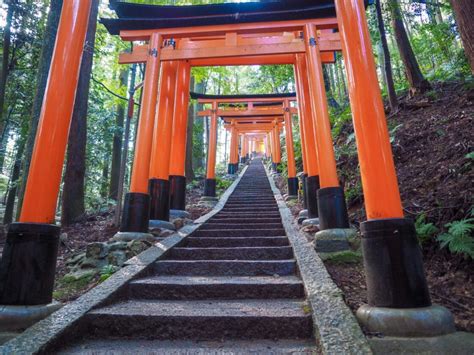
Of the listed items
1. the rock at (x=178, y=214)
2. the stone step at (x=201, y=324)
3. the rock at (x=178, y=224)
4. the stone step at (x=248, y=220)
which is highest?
the rock at (x=178, y=214)

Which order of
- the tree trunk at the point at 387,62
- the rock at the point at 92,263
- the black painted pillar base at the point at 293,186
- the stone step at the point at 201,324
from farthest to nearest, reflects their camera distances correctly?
1. the black painted pillar base at the point at 293,186
2. the tree trunk at the point at 387,62
3. the rock at the point at 92,263
4. the stone step at the point at 201,324

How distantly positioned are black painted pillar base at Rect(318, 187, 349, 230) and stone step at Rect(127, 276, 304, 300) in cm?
157

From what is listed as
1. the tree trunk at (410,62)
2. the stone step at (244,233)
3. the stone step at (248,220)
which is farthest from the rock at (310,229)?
the tree trunk at (410,62)

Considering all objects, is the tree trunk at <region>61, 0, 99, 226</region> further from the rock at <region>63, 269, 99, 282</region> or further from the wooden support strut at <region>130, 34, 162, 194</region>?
the rock at <region>63, 269, 99, 282</region>

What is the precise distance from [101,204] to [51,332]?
788 cm

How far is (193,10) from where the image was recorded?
6066 mm

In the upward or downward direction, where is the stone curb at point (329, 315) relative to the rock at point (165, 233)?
downward

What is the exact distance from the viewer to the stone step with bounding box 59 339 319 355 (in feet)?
8.04

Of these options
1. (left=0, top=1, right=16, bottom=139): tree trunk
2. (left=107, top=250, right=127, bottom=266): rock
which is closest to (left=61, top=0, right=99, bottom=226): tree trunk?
(left=0, top=1, right=16, bottom=139): tree trunk

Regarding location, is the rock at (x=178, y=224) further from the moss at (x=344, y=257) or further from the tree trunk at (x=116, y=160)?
the tree trunk at (x=116, y=160)

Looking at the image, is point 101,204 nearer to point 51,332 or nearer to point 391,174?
point 51,332

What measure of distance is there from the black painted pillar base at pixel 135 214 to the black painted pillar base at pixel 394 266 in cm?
374

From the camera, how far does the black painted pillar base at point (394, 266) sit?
249 cm

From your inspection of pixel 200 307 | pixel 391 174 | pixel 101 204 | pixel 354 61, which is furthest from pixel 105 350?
pixel 101 204
